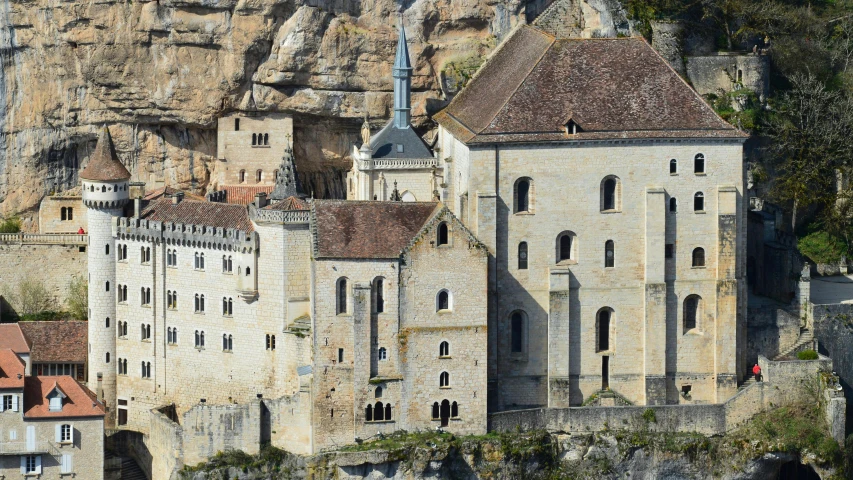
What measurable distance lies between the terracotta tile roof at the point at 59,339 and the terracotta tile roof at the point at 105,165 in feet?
23.9

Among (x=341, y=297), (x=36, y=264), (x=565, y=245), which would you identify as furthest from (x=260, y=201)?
(x=36, y=264)

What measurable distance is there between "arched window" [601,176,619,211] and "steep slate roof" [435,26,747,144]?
1998 millimetres

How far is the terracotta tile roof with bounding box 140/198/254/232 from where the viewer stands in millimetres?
113250

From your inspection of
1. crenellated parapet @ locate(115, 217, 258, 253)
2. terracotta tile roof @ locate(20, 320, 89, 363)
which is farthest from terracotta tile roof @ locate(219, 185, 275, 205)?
terracotta tile roof @ locate(20, 320, 89, 363)

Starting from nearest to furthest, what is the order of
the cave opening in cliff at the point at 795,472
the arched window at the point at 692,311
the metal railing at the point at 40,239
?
the arched window at the point at 692,311 < the cave opening in cliff at the point at 795,472 < the metal railing at the point at 40,239

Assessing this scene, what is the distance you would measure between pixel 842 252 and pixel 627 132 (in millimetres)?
19076

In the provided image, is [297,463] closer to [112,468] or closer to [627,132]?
[112,468]

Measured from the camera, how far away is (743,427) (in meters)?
111

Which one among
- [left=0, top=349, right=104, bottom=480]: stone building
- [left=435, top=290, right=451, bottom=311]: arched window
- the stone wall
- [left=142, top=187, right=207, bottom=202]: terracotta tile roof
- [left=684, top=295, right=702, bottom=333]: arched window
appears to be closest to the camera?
[left=435, top=290, right=451, bottom=311]: arched window

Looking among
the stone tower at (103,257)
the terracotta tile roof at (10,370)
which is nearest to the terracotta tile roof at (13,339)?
the stone tower at (103,257)

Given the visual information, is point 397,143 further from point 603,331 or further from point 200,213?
point 603,331

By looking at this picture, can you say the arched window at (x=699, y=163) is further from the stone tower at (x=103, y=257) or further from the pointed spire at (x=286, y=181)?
the stone tower at (x=103, y=257)

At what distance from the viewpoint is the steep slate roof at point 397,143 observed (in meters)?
120

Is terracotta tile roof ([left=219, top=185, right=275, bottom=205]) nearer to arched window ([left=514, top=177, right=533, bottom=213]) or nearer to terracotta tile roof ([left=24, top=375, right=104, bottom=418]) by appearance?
terracotta tile roof ([left=24, top=375, right=104, bottom=418])
